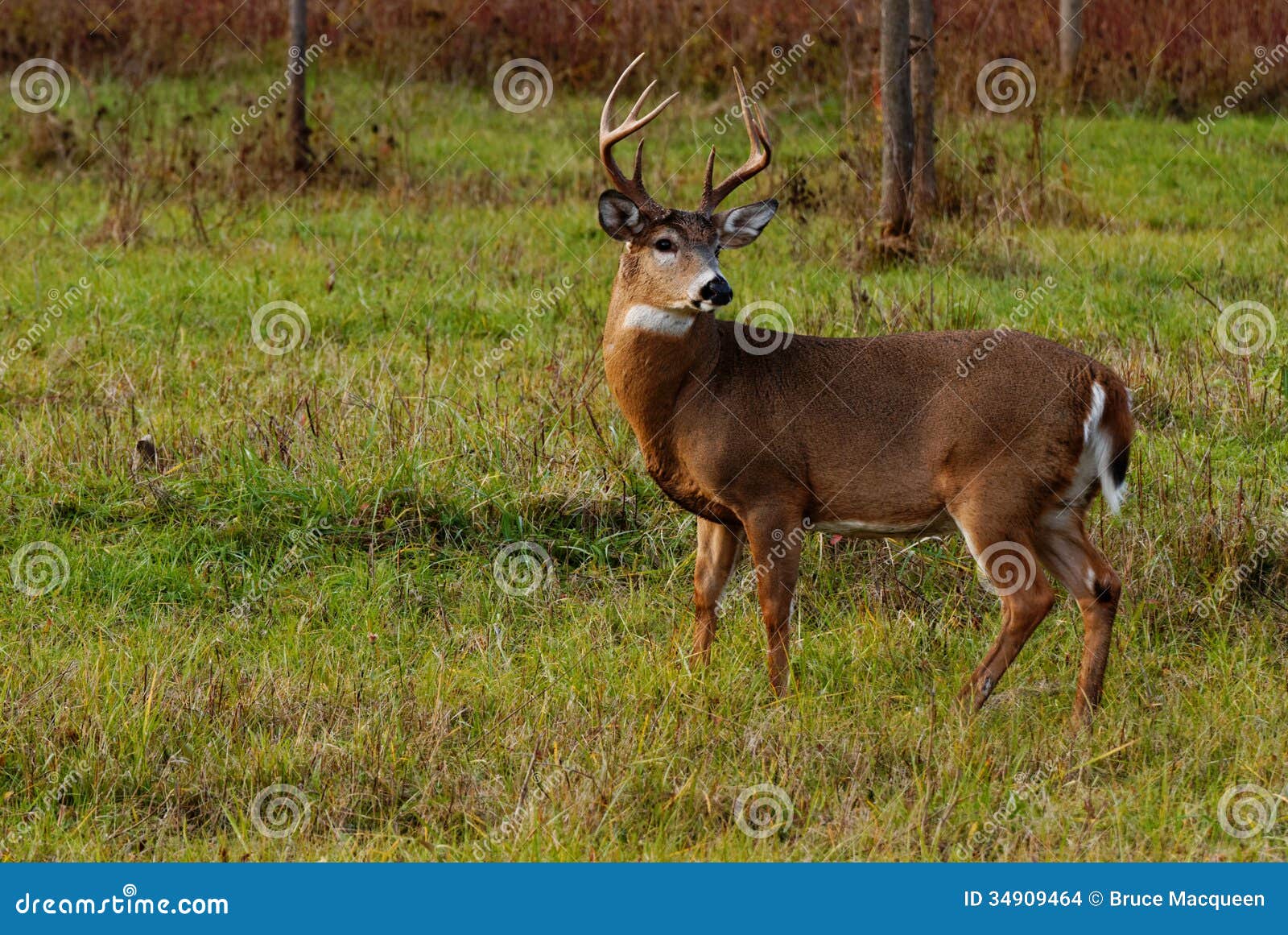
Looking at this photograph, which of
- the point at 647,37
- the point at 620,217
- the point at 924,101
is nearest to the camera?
the point at 620,217

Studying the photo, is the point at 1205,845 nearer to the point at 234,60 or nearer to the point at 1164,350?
the point at 1164,350

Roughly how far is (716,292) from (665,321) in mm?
332

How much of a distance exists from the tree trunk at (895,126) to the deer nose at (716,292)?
15.4ft

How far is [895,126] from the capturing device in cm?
911

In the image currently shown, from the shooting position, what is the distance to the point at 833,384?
4.92 meters

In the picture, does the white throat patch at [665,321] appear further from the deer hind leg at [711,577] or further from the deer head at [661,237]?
the deer hind leg at [711,577]

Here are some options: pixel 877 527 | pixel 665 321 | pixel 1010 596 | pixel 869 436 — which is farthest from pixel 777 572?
pixel 665 321

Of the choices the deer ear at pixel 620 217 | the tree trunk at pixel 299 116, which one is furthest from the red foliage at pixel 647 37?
the deer ear at pixel 620 217

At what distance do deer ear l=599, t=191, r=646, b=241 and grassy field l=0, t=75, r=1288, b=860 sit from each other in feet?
4.28

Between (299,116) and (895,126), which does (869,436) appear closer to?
(895,126)

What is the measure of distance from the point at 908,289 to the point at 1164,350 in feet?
4.71

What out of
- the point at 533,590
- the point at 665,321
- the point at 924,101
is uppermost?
the point at 924,101

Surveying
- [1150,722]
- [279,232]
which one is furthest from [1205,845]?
[279,232]

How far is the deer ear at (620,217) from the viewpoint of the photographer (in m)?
4.77
